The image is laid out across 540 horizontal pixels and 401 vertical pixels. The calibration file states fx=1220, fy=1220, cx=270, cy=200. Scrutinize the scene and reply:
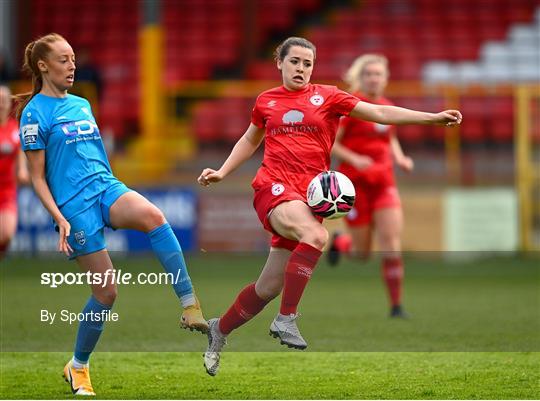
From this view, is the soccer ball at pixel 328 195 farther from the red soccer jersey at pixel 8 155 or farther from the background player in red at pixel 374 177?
the red soccer jersey at pixel 8 155

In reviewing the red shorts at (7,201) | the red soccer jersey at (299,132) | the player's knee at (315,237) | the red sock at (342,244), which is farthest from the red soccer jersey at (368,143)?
the player's knee at (315,237)

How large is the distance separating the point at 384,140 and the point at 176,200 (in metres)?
6.76

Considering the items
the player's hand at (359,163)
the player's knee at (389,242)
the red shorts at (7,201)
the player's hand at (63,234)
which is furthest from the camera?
the red shorts at (7,201)

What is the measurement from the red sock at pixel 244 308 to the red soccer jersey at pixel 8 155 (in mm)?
4864

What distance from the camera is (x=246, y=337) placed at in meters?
9.45

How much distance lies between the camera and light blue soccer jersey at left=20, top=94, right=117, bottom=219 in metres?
6.70

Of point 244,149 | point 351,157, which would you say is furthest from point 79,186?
point 351,157

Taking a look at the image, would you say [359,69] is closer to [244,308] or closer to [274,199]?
[274,199]

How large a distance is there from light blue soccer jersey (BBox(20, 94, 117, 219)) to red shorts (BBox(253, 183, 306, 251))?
90cm

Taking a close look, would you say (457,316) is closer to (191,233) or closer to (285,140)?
(285,140)

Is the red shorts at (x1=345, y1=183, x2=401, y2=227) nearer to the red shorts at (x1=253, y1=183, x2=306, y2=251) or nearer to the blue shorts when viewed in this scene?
the red shorts at (x1=253, y1=183, x2=306, y2=251)

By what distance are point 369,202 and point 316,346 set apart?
231 centimetres

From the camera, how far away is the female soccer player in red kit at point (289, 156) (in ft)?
22.8

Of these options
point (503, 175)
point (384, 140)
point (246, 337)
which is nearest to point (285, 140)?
point (246, 337)
